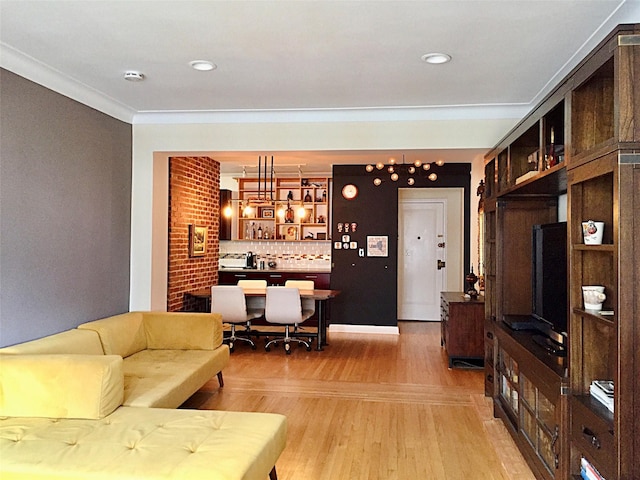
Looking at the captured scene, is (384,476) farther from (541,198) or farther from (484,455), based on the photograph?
(541,198)

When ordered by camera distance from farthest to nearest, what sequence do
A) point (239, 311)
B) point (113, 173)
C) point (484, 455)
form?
point (239, 311) → point (113, 173) → point (484, 455)

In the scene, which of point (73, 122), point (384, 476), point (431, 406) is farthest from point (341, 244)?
point (384, 476)

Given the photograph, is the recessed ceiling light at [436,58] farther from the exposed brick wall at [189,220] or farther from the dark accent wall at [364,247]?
the dark accent wall at [364,247]

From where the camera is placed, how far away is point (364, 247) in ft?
25.3

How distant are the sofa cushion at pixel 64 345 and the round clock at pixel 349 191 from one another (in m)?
4.80

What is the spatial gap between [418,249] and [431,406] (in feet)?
15.6

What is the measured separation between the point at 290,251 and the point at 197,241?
8.44 feet

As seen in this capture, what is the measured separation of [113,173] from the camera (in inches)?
180

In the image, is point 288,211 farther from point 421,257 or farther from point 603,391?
point 603,391

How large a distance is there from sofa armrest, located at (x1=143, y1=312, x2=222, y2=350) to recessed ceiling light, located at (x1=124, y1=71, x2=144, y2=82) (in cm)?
204

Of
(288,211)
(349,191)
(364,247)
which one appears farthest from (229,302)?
(288,211)

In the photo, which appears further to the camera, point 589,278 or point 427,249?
point 427,249

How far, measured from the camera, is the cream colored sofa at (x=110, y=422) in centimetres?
214

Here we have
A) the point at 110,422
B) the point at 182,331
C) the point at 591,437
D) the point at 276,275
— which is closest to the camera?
the point at 591,437
